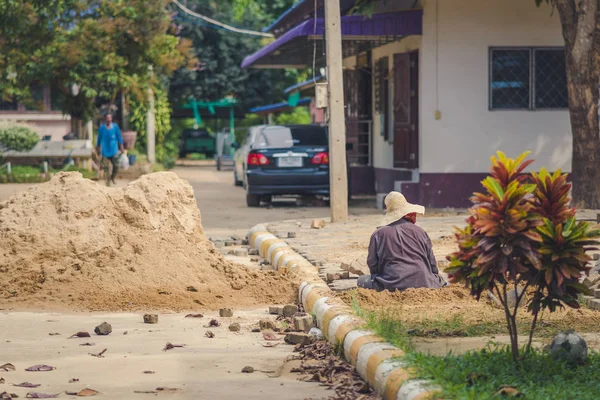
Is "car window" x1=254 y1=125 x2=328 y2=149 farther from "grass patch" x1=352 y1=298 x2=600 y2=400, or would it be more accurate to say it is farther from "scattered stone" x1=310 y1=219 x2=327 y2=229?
"grass patch" x1=352 y1=298 x2=600 y2=400

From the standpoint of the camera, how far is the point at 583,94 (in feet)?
56.3

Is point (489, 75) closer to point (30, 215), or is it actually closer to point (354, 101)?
point (354, 101)

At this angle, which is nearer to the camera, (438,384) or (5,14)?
(438,384)

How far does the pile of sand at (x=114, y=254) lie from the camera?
34.3 feet

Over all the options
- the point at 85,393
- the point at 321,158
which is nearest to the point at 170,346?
the point at 85,393

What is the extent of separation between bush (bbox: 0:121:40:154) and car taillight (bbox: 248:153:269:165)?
11.5 meters

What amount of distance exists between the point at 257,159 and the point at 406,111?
3084 millimetres

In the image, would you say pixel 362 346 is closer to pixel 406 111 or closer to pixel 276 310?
pixel 276 310

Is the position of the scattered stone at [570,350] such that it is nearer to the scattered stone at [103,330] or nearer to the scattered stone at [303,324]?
the scattered stone at [303,324]

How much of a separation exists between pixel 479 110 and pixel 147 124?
1957 cm

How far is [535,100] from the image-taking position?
2034 centimetres

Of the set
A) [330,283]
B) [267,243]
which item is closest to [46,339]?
[330,283]

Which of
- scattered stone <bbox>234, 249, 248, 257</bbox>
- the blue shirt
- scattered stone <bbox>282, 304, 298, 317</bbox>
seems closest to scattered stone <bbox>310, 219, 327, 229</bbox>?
scattered stone <bbox>234, 249, 248, 257</bbox>

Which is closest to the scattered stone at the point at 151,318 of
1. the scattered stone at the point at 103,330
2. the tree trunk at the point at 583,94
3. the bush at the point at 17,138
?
the scattered stone at the point at 103,330
